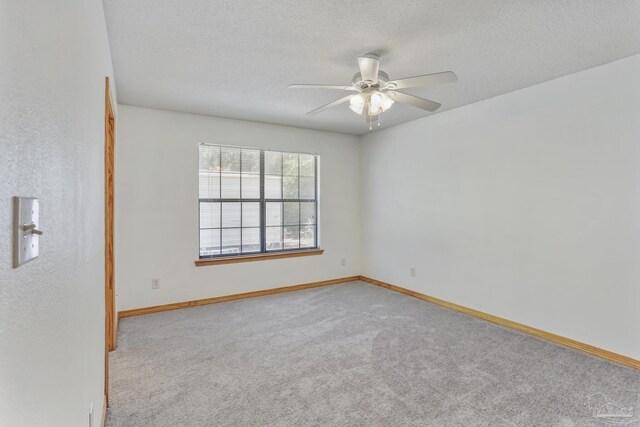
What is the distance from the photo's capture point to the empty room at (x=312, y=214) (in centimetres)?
96

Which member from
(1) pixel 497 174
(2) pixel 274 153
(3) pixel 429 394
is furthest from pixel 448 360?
(2) pixel 274 153

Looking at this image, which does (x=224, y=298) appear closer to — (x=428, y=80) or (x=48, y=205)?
(x=428, y=80)

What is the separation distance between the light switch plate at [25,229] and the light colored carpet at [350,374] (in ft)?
5.82

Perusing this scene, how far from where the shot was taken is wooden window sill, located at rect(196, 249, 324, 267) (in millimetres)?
4334

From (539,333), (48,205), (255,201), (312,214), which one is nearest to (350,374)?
(539,333)

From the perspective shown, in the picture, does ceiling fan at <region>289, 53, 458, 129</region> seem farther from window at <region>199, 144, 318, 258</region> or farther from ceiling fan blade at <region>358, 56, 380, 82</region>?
window at <region>199, 144, 318, 258</region>

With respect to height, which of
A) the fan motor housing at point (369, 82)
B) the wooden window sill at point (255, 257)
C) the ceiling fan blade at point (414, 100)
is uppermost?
the fan motor housing at point (369, 82)

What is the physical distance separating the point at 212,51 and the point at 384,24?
4.18ft

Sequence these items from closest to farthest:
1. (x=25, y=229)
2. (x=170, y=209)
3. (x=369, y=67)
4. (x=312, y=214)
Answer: (x=25, y=229), (x=369, y=67), (x=170, y=209), (x=312, y=214)

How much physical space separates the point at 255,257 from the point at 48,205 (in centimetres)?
392

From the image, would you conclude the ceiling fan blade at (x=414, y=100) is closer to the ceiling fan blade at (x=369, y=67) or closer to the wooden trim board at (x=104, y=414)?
the ceiling fan blade at (x=369, y=67)

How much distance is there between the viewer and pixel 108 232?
Answer: 100 inches

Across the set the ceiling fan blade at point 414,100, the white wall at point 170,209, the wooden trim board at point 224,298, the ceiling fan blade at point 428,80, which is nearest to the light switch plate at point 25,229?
the ceiling fan blade at point 428,80

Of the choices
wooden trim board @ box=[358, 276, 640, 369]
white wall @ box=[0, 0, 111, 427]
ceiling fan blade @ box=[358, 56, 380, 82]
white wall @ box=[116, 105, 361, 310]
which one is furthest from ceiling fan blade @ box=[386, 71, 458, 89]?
white wall @ box=[116, 105, 361, 310]
